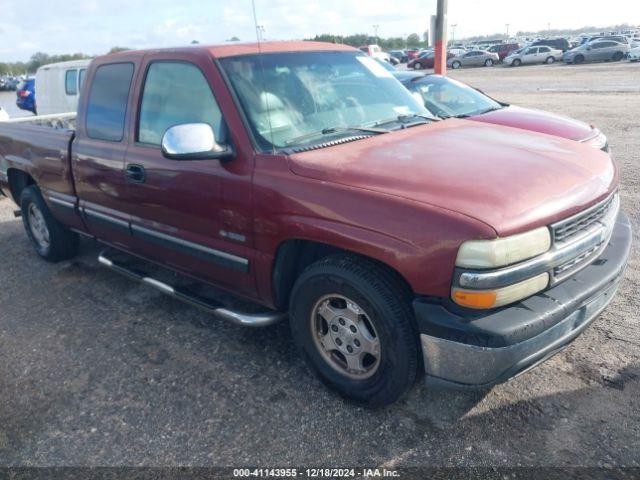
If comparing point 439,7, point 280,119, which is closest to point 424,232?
point 280,119

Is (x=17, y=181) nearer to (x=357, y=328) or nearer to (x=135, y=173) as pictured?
(x=135, y=173)

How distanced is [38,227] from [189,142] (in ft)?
11.5

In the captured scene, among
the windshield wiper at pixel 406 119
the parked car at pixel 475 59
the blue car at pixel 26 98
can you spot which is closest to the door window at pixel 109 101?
the windshield wiper at pixel 406 119

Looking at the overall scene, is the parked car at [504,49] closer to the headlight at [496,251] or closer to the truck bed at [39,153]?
the truck bed at [39,153]

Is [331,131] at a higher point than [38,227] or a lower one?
higher

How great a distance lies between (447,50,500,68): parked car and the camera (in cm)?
4547

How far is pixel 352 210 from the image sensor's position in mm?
2645

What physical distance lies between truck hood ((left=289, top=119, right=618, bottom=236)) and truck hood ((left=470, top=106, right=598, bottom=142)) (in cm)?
284

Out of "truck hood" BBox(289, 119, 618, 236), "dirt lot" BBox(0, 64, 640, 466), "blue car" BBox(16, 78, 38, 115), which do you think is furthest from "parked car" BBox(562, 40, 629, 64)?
"truck hood" BBox(289, 119, 618, 236)

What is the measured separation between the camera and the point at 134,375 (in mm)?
→ 3482

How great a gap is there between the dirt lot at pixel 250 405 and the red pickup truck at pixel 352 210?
29 cm

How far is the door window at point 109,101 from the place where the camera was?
4.02 meters

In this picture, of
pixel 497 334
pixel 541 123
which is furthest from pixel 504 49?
pixel 497 334

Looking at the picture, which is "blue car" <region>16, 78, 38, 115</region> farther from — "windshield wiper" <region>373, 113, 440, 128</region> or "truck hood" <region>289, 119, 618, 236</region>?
"truck hood" <region>289, 119, 618, 236</region>
